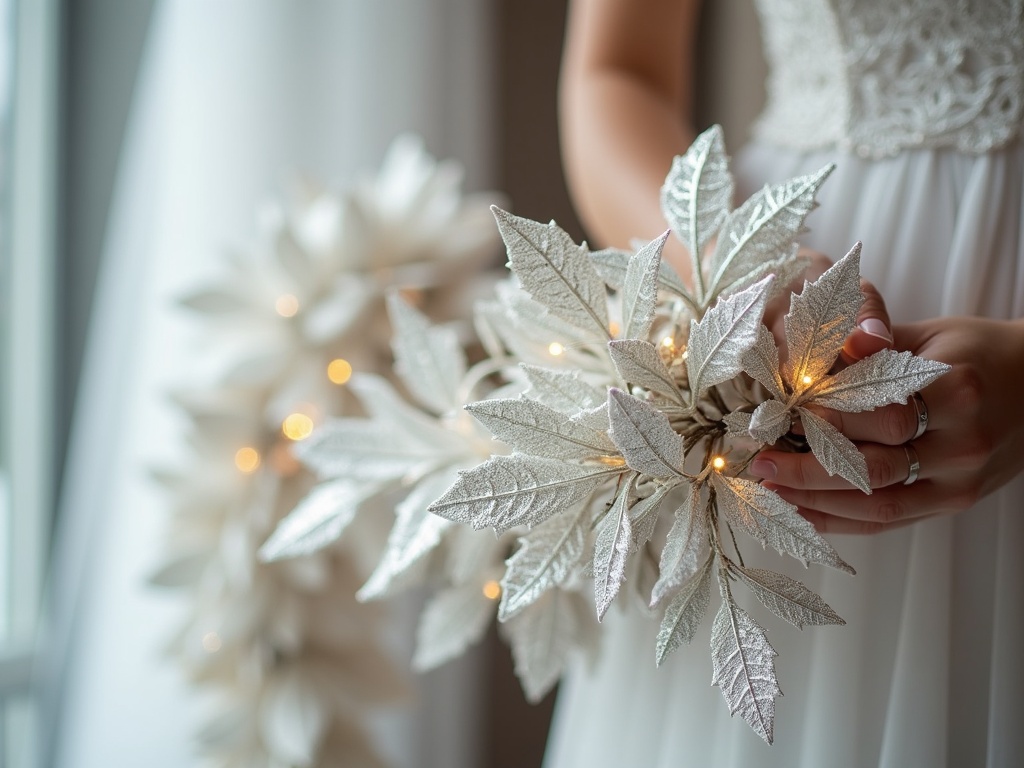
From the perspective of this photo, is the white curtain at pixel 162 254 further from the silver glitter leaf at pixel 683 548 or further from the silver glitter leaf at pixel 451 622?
the silver glitter leaf at pixel 683 548

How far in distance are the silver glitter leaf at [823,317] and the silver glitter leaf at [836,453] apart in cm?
2

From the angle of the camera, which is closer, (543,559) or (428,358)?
(543,559)

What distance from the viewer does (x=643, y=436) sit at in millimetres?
324

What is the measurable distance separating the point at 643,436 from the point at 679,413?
0.05 m

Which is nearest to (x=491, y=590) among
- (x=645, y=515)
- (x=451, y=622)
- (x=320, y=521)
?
(x=451, y=622)

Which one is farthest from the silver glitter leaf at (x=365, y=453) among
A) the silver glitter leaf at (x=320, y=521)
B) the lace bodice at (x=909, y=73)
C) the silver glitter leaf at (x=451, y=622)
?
the lace bodice at (x=909, y=73)

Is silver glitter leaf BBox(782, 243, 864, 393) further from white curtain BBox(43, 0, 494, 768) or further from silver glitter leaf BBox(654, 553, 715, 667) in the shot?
white curtain BBox(43, 0, 494, 768)

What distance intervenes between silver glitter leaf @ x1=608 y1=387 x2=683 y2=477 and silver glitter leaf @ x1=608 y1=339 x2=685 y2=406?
3 centimetres

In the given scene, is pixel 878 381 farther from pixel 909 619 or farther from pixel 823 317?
pixel 909 619

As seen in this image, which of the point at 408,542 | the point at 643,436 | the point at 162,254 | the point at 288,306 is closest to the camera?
the point at 643,436

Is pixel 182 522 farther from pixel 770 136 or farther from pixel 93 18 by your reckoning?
pixel 93 18

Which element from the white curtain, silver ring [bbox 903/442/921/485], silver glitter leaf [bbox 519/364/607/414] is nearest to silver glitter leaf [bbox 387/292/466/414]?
silver glitter leaf [bbox 519/364/607/414]

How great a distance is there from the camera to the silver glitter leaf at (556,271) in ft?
1.19

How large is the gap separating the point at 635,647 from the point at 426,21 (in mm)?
803
